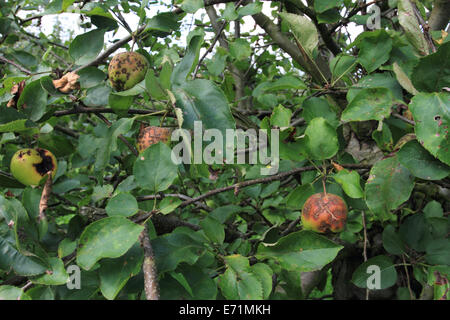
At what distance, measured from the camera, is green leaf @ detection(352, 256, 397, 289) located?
985mm

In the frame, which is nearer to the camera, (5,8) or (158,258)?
(158,258)

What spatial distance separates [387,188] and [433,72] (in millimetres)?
222

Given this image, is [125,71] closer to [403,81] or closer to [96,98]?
[96,98]

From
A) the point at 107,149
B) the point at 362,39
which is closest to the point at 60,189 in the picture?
the point at 107,149

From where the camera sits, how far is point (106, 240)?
1.99ft

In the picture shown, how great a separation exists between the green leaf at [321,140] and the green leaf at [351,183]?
0.06 metres

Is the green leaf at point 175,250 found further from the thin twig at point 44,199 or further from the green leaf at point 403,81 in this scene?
the green leaf at point 403,81

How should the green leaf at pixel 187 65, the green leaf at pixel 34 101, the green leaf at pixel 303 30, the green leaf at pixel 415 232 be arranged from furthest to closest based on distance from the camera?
1. the green leaf at pixel 415 232
2. the green leaf at pixel 303 30
3. the green leaf at pixel 34 101
4. the green leaf at pixel 187 65

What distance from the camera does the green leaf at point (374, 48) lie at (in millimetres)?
773

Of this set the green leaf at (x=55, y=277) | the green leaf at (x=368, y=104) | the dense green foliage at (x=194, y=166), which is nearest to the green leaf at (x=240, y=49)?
the dense green foliage at (x=194, y=166)

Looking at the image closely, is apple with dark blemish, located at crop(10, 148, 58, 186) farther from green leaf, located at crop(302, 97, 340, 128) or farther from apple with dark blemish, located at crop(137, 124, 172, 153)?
green leaf, located at crop(302, 97, 340, 128)

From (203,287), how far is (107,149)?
0.32 metres

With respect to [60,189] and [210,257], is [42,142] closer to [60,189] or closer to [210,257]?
[60,189]

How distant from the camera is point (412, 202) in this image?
1358 mm
